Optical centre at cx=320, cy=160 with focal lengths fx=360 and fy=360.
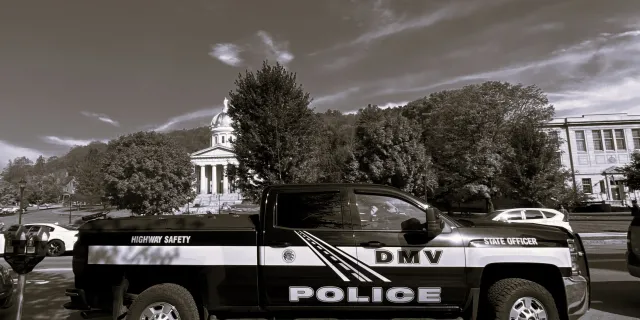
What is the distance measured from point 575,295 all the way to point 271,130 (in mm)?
13726

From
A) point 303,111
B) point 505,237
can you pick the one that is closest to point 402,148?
point 303,111

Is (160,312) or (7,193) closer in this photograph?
(160,312)

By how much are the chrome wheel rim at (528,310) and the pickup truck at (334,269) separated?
1 centimetres

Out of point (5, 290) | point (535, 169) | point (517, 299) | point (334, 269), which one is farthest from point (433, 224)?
point (535, 169)

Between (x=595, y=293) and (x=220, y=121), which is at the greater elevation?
(x=220, y=121)

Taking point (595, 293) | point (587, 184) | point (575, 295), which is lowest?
point (595, 293)

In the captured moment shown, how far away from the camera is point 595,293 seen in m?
6.77

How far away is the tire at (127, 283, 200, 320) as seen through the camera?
4.12m

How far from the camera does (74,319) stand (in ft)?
18.9

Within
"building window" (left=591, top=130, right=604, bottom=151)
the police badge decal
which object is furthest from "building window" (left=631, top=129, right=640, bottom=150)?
the police badge decal

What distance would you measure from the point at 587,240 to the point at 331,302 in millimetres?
18010

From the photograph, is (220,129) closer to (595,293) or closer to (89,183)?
(89,183)

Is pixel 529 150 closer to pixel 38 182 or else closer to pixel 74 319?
pixel 74 319

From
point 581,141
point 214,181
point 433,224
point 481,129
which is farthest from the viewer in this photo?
point 214,181
